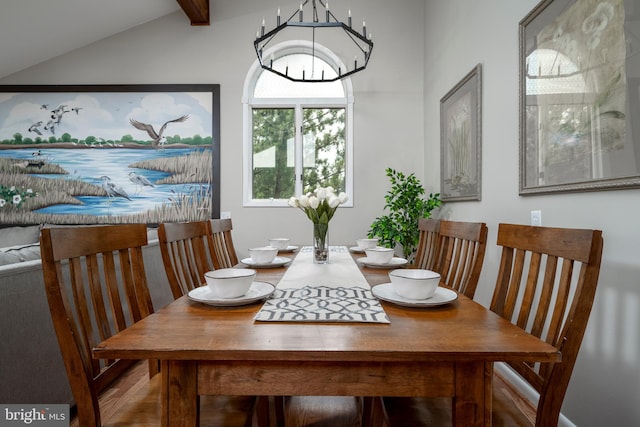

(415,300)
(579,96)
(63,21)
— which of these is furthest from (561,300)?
(63,21)

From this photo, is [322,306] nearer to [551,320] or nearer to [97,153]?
[551,320]

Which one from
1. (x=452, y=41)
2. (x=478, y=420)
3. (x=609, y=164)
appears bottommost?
(x=478, y=420)

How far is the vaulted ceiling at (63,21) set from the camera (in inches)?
119

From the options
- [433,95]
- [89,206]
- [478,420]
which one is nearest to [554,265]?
[478,420]

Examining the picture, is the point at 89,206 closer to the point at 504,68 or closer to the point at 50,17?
the point at 50,17

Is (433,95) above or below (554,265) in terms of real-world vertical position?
above

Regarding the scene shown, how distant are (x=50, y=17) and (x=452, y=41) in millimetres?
3628

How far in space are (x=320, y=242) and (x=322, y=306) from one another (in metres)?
0.71

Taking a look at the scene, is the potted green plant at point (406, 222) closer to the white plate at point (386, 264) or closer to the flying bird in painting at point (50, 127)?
the white plate at point (386, 264)

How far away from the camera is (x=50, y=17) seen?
124 inches

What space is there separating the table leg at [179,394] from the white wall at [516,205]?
1.43m

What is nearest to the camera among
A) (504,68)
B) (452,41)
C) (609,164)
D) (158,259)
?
(609,164)

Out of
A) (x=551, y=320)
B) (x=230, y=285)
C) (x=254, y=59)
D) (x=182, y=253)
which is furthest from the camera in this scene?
(x=254, y=59)

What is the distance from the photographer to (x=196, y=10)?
3.28 meters
